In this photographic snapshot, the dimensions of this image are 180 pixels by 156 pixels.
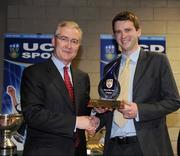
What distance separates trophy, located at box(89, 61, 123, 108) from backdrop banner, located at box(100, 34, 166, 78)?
1.81 m

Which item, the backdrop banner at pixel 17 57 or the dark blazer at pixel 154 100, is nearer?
the dark blazer at pixel 154 100

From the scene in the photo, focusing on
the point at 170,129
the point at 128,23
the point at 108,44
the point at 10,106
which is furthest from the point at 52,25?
the point at 128,23

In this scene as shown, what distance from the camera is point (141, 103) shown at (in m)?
2.11

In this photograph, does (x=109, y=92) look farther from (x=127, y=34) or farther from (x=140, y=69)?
(x=127, y=34)

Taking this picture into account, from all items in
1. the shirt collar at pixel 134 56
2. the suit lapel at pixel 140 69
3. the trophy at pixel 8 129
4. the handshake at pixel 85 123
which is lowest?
the trophy at pixel 8 129

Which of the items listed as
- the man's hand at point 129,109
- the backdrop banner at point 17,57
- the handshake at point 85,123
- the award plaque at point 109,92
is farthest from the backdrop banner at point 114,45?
the man's hand at point 129,109

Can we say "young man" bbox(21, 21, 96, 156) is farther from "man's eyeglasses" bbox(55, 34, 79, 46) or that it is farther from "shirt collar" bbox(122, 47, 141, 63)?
"shirt collar" bbox(122, 47, 141, 63)

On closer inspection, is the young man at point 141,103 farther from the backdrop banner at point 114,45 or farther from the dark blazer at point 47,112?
the backdrop banner at point 114,45

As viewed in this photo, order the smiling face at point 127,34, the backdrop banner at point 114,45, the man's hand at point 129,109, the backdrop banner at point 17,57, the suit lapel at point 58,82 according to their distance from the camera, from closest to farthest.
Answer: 1. the man's hand at point 129,109
2. the suit lapel at point 58,82
3. the smiling face at point 127,34
4. the backdrop banner at point 17,57
5. the backdrop banner at point 114,45

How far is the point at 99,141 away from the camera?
11.7 ft

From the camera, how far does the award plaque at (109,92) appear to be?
2.05 m

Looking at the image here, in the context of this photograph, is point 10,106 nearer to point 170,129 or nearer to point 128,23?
point 170,129

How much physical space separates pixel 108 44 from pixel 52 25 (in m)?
0.68

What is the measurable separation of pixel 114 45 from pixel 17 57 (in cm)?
110
